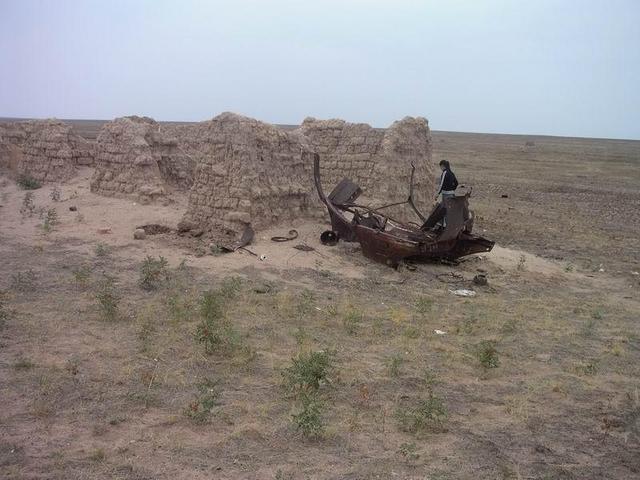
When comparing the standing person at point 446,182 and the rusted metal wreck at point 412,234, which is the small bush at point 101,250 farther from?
the standing person at point 446,182

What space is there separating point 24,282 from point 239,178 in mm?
3641

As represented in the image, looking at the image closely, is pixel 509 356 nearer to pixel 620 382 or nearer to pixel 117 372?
pixel 620 382

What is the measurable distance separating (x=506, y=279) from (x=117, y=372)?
6452 mm

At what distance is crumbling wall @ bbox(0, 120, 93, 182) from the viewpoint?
13.5 m

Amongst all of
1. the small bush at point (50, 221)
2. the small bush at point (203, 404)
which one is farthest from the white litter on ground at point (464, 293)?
the small bush at point (50, 221)

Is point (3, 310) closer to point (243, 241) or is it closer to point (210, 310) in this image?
point (210, 310)

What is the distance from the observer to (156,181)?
453 inches

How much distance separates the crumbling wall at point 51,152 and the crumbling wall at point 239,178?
221 inches

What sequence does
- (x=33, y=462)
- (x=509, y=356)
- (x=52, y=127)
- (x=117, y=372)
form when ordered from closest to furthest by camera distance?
(x=33, y=462) < (x=117, y=372) < (x=509, y=356) < (x=52, y=127)

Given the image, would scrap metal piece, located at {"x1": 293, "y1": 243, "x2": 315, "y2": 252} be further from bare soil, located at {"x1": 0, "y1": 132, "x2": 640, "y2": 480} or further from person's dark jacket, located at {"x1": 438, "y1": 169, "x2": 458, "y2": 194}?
person's dark jacket, located at {"x1": 438, "y1": 169, "x2": 458, "y2": 194}

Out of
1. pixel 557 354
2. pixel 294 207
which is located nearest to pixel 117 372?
pixel 557 354

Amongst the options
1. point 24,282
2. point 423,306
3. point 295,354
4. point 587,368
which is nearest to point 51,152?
point 24,282

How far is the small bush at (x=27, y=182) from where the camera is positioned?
1320 cm

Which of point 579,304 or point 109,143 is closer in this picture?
point 579,304
